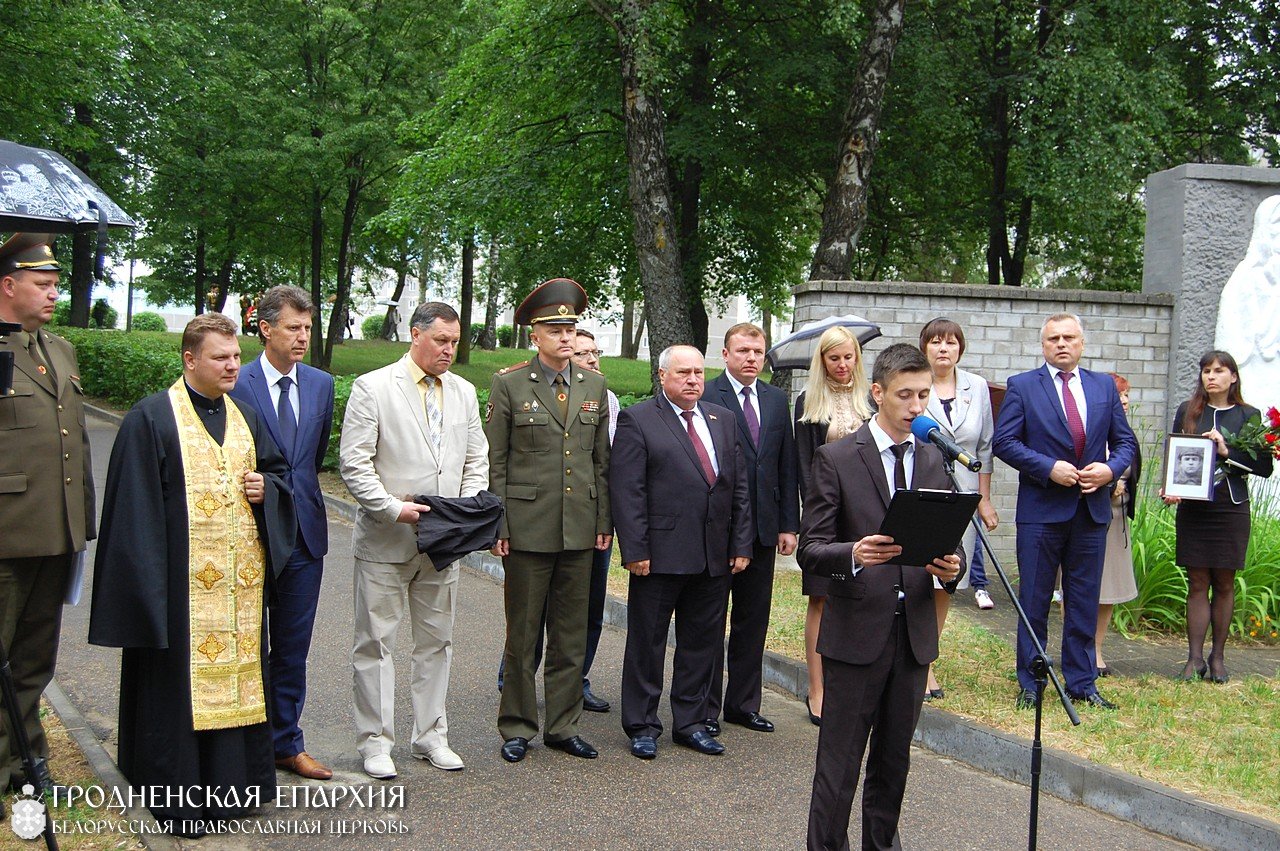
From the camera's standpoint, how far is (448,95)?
23312 mm

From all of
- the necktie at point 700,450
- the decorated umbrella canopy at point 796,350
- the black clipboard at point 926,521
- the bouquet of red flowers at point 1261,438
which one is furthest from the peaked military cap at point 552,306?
the bouquet of red flowers at point 1261,438

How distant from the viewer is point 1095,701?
6797 millimetres

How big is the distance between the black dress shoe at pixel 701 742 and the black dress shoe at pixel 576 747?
463 millimetres

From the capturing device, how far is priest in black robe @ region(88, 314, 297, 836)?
466 centimetres

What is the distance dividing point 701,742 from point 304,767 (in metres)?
2.00

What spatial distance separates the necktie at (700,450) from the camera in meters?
6.33

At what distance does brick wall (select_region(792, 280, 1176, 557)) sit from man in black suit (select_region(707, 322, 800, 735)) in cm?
527

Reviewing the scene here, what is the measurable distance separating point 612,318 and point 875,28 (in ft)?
75.5

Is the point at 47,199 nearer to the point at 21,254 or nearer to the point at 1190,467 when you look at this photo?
the point at 21,254

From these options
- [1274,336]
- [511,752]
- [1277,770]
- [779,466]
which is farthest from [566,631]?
[1274,336]

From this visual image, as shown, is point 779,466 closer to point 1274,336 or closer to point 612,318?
point 1274,336

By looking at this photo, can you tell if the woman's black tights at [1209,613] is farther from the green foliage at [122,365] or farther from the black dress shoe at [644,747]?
the green foliage at [122,365]

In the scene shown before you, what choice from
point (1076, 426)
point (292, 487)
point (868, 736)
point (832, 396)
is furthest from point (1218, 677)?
point (292, 487)

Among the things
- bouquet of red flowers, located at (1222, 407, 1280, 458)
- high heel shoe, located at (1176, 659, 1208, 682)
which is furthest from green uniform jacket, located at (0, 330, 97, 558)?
bouquet of red flowers, located at (1222, 407, 1280, 458)
